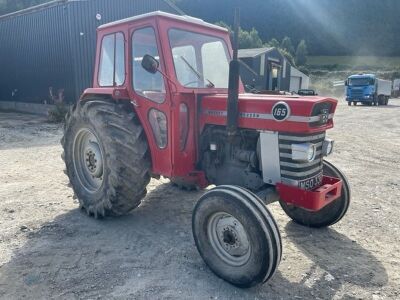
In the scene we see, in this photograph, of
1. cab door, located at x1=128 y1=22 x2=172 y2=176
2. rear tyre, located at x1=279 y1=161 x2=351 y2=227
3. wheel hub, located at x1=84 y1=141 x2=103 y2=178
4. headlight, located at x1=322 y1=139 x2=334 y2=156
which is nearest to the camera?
headlight, located at x1=322 y1=139 x2=334 y2=156

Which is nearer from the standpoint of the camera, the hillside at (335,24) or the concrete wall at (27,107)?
the concrete wall at (27,107)

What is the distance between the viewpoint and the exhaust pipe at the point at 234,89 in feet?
10.5

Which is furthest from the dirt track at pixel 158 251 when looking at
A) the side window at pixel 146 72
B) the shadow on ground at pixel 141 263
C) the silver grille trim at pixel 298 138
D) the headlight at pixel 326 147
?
the side window at pixel 146 72

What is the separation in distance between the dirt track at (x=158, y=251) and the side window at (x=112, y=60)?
1.66m

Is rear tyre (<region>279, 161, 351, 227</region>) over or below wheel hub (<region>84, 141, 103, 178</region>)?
below

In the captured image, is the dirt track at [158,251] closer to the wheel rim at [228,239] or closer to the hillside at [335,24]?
the wheel rim at [228,239]

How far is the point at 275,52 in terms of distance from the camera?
28469 millimetres

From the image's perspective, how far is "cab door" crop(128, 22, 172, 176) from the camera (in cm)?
383

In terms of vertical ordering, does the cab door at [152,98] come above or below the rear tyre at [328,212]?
above

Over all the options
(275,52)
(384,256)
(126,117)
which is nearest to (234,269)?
(384,256)

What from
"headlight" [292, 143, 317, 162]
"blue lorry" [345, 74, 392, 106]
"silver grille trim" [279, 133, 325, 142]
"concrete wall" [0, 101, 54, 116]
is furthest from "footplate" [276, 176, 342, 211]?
"blue lorry" [345, 74, 392, 106]

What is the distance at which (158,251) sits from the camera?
12.2 ft

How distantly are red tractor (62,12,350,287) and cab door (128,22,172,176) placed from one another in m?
0.01

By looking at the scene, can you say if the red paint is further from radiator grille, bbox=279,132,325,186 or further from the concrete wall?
the concrete wall
